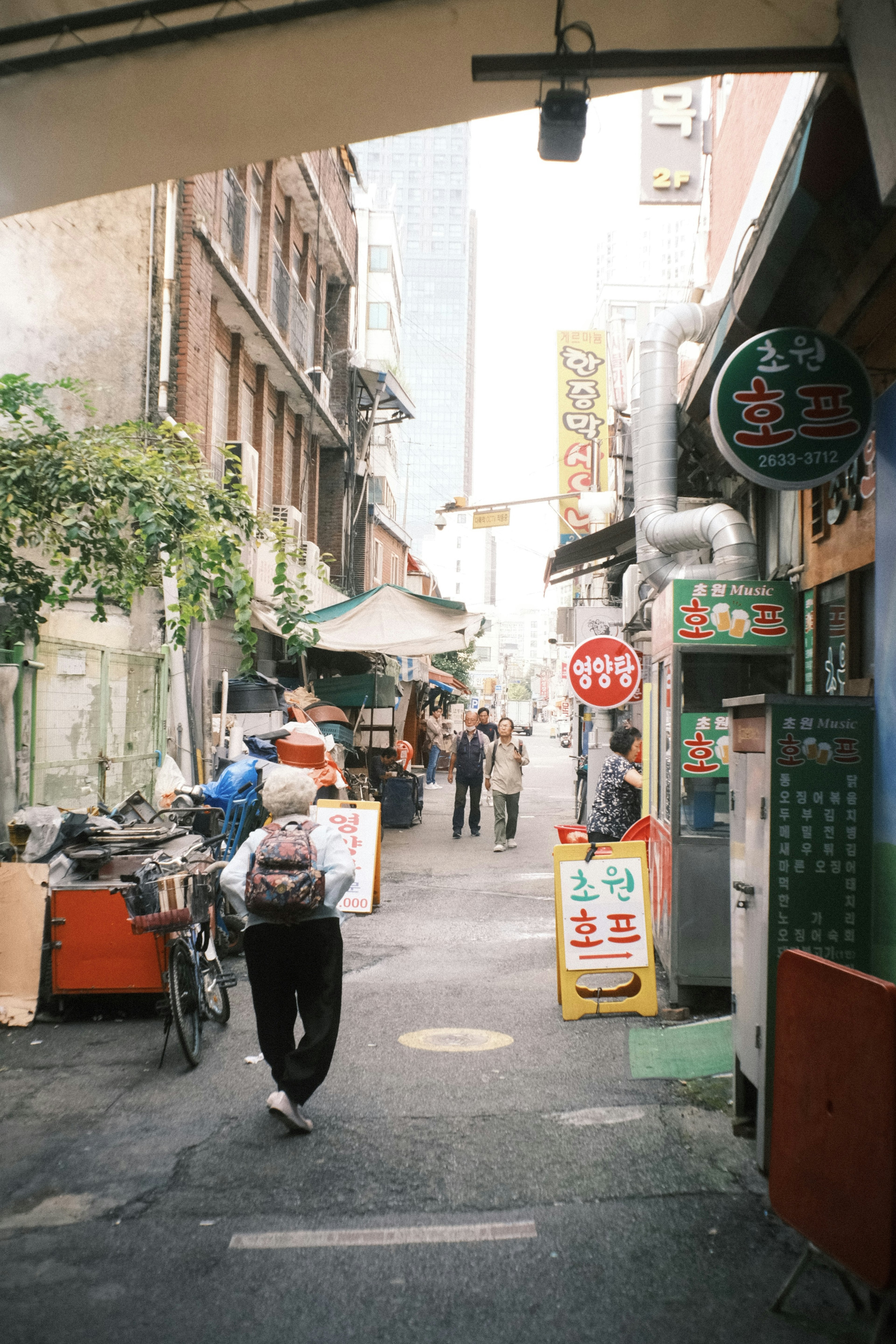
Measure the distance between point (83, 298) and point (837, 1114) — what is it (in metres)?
12.6

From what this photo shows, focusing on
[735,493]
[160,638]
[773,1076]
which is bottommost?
[773,1076]

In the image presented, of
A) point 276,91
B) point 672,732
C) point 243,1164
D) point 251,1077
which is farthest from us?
point 672,732

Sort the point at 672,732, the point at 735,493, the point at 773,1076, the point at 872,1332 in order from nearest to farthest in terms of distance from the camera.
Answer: the point at 872,1332 → the point at 773,1076 → the point at 672,732 → the point at 735,493

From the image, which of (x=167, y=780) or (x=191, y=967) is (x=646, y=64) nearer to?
(x=191, y=967)

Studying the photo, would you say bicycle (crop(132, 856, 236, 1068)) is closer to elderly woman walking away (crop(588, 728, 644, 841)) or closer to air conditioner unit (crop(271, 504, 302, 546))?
elderly woman walking away (crop(588, 728, 644, 841))

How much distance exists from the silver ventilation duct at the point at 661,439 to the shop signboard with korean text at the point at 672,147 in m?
6.42

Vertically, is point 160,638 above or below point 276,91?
below

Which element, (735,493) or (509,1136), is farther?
(735,493)

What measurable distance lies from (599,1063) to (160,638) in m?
8.93

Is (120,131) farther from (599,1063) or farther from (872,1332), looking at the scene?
(872,1332)

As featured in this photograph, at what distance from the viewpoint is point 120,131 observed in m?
5.96

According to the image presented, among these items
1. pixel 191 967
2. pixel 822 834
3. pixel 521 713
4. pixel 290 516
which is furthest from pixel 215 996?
pixel 521 713

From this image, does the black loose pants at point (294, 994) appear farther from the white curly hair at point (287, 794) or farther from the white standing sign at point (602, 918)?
the white standing sign at point (602, 918)

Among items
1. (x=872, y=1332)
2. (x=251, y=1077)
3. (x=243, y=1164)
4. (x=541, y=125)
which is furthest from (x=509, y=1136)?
(x=541, y=125)
